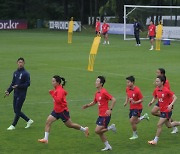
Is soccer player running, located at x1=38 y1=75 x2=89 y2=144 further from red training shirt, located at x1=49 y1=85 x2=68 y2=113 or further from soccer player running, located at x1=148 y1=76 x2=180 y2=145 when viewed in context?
soccer player running, located at x1=148 y1=76 x2=180 y2=145

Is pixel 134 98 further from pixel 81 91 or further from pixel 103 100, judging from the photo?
pixel 81 91

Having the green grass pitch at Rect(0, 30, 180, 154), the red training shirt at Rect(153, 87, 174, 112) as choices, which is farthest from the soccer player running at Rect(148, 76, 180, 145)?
the green grass pitch at Rect(0, 30, 180, 154)

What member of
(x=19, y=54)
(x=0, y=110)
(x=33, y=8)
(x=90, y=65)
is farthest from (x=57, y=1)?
(x=0, y=110)

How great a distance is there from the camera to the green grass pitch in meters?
12.2

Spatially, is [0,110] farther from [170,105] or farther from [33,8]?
[33,8]

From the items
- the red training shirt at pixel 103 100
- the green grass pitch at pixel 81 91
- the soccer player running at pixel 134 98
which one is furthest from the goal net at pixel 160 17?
the red training shirt at pixel 103 100

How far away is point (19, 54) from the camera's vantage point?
3466 centimetres

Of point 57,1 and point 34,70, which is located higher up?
point 57,1

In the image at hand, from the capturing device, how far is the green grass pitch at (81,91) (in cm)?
1222

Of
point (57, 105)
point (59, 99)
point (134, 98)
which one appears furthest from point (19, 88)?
point (134, 98)

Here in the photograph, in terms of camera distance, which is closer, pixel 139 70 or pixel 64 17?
pixel 139 70

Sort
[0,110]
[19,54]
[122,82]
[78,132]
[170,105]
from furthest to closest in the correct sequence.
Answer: [19,54], [122,82], [0,110], [78,132], [170,105]

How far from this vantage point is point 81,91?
20.1 meters

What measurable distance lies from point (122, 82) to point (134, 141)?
984 cm
